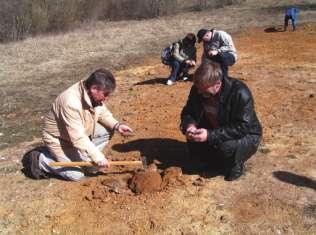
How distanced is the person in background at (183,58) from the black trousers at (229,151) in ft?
Result: 11.4

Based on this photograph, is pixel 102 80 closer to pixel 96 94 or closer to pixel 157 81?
pixel 96 94

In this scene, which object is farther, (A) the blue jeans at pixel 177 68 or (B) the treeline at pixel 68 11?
(B) the treeline at pixel 68 11

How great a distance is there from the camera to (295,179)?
15.2 ft

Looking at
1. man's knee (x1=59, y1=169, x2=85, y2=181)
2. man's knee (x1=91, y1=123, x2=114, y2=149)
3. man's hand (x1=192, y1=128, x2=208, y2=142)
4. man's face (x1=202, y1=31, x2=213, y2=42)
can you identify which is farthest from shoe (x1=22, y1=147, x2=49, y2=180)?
man's face (x1=202, y1=31, x2=213, y2=42)

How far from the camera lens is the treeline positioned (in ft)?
47.2

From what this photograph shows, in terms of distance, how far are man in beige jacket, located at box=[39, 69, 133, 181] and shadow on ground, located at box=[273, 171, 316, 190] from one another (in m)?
1.49

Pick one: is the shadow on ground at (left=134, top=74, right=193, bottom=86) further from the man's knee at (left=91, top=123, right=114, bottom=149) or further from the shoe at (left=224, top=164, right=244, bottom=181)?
the shoe at (left=224, top=164, right=244, bottom=181)

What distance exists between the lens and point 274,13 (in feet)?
49.4

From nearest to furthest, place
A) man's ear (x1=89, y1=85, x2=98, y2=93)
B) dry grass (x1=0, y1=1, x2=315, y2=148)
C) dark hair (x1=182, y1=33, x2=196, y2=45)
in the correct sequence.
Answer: man's ear (x1=89, y1=85, x2=98, y2=93)
dry grass (x1=0, y1=1, x2=315, y2=148)
dark hair (x1=182, y1=33, x2=196, y2=45)

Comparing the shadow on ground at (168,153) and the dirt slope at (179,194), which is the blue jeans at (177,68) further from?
the shadow on ground at (168,153)

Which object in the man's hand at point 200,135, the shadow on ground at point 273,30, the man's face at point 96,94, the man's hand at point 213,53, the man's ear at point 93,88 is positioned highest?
the man's ear at point 93,88

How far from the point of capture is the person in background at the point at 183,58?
825cm

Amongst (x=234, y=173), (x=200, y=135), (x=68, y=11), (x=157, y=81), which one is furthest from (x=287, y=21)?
(x=200, y=135)

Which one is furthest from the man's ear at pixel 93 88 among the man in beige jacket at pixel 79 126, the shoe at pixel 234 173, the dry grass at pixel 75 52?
the dry grass at pixel 75 52
